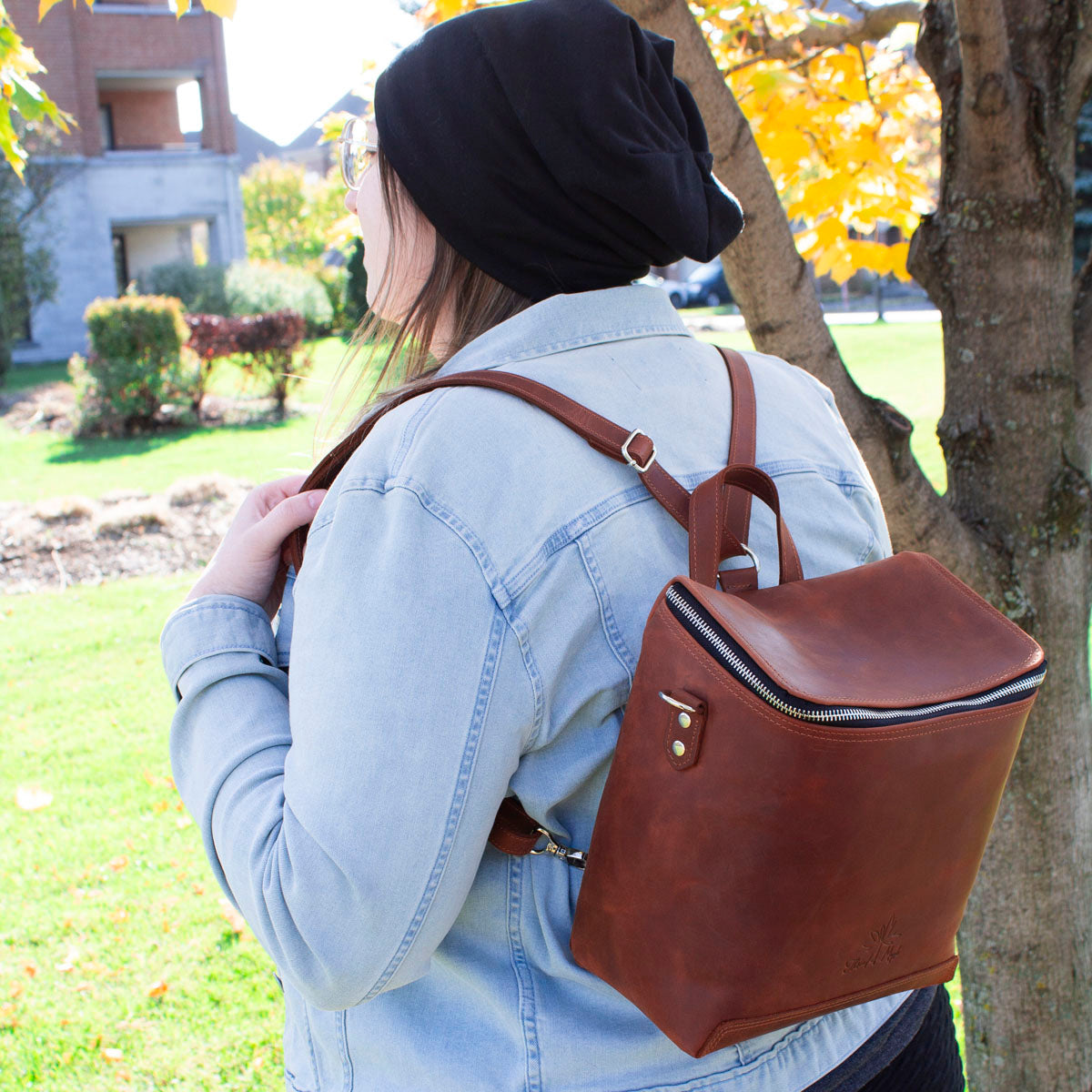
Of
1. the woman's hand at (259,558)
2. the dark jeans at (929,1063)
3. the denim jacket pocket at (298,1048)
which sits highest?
the woman's hand at (259,558)

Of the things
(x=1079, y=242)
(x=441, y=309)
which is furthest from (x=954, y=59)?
(x=1079, y=242)

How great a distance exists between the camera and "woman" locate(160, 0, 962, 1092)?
0.95 metres

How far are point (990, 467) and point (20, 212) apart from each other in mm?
22740

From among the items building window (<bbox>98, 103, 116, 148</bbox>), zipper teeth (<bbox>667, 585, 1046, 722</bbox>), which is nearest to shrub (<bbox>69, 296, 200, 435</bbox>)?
zipper teeth (<bbox>667, 585, 1046, 722</bbox>)

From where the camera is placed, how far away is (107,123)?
27062 mm

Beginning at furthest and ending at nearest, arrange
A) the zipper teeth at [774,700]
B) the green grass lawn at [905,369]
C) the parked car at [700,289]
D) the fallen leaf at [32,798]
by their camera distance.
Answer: the parked car at [700,289] < the green grass lawn at [905,369] < the fallen leaf at [32,798] < the zipper teeth at [774,700]

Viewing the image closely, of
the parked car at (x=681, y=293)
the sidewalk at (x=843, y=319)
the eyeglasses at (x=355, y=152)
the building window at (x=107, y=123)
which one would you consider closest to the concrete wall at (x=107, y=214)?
the building window at (x=107, y=123)

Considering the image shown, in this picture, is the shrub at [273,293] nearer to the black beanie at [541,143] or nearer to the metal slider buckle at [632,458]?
the black beanie at [541,143]

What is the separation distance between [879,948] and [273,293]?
1769 centimetres

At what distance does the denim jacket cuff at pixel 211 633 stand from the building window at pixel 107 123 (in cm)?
2919

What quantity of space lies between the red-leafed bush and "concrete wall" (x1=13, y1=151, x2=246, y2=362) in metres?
11.8

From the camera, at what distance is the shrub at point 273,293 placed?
1731 centimetres

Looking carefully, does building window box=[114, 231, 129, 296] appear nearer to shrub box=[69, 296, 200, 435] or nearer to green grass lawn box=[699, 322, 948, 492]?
green grass lawn box=[699, 322, 948, 492]

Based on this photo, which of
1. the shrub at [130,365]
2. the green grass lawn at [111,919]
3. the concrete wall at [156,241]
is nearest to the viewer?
the green grass lawn at [111,919]
